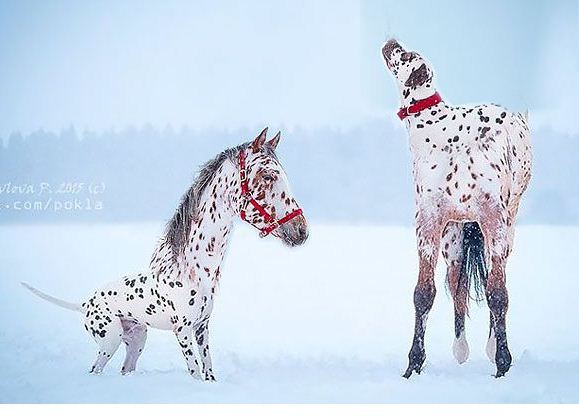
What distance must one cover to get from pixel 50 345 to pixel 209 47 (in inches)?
54.8

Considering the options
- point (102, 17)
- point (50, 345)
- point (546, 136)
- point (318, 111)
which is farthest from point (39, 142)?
point (546, 136)

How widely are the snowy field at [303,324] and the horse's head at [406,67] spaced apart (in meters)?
0.60

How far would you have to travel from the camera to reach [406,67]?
3.60 m

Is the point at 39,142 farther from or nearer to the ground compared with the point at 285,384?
farther from the ground

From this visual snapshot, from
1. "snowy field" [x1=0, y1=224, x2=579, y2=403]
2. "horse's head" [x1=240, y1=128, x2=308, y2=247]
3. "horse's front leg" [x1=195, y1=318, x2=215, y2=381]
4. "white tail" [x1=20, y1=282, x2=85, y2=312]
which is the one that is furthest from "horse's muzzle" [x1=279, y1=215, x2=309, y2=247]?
"white tail" [x1=20, y1=282, x2=85, y2=312]

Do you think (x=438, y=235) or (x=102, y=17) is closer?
(x=438, y=235)

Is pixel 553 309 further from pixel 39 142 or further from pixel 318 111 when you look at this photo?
pixel 39 142

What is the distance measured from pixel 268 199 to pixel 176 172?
513 mm

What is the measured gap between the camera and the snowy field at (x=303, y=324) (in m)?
3.54

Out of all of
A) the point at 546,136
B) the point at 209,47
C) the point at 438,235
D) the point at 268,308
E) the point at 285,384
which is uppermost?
the point at 209,47

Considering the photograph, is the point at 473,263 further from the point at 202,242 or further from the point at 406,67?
the point at 202,242

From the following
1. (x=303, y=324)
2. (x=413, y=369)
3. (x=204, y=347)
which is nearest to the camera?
(x=204, y=347)

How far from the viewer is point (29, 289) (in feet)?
12.0

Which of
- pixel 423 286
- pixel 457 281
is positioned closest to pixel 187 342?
pixel 423 286
